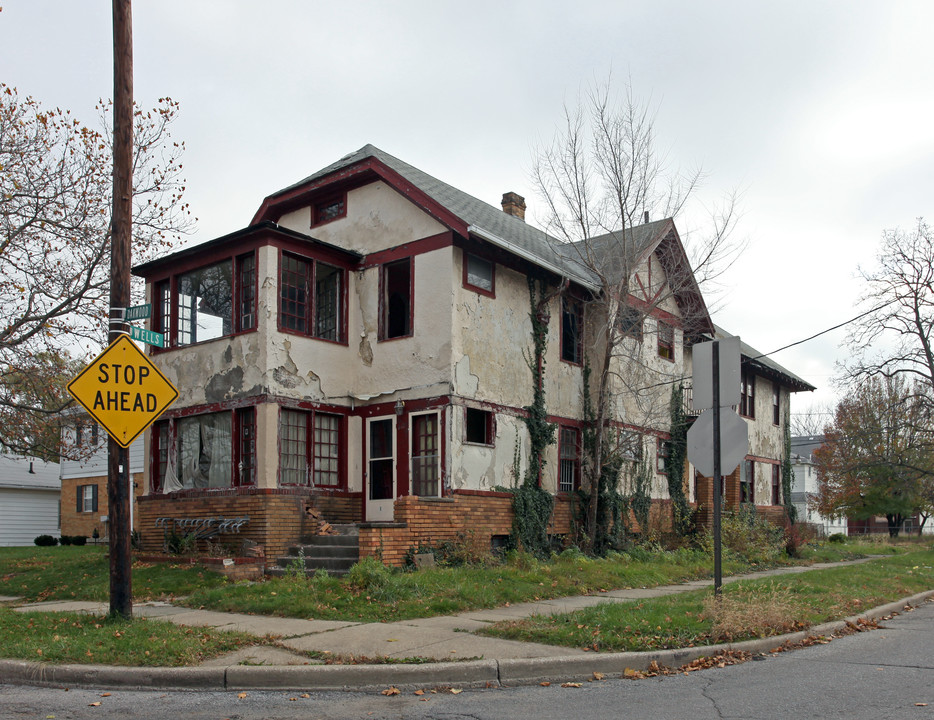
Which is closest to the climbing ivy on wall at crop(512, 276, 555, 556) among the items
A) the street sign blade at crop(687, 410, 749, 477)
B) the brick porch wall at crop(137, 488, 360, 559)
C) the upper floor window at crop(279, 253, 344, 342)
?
the brick porch wall at crop(137, 488, 360, 559)

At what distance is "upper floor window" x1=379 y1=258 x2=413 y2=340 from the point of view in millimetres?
17531

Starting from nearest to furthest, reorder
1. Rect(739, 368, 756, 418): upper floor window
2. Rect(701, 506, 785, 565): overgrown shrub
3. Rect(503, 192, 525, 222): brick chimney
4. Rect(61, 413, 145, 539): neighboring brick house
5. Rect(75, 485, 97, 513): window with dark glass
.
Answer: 1. Rect(701, 506, 785, 565): overgrown shrub
2. Rect(503, 192, 525, 222): brick chimney
3. Rect(739, 368, 756, 418): upper floor window
4. Rect(61, 413, 145, 539): neighboring brick house
5. Rect(75, 485, 97, 513): window with dark glass

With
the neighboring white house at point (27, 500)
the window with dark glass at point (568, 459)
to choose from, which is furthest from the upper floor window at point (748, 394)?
the neighboring white house at point (27, 500)

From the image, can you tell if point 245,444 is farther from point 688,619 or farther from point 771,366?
point 771,366

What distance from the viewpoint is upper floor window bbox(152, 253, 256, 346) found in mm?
16906

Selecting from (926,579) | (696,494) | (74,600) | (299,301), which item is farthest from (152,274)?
(926,579)

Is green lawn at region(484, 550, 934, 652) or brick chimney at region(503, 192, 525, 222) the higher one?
brick chimney at region(503, 192, 525, 222)

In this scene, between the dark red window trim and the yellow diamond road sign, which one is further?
the dark red window trim

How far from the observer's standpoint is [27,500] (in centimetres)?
3909

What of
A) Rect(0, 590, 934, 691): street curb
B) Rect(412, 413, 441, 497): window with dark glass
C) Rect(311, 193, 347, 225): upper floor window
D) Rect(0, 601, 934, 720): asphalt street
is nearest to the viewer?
Rect(0, 601, 934, 720): asphalt street

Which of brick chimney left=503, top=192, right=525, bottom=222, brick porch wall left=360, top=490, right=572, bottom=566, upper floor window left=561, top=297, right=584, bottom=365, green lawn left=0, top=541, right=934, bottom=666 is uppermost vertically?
brick chimney left=503, top=192, right=525, bottom=222

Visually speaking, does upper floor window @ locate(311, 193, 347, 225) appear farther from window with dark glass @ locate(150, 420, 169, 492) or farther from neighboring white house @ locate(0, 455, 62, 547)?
neighboring white house @ locate(0, 455, 62, 547)

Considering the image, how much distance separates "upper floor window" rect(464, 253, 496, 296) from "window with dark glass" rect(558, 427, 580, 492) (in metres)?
3.99

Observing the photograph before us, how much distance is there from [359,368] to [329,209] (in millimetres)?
4063
